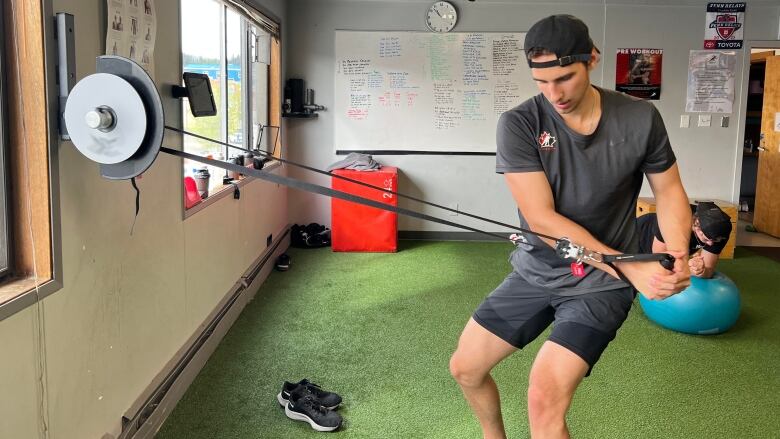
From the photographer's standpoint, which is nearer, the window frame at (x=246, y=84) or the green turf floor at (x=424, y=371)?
the green turf floor at (x=424, y=371)

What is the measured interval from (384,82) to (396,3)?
0.71m

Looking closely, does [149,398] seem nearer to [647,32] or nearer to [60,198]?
[60,198]

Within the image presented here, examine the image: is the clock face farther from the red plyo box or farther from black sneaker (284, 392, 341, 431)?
black sneaker (284, 392, 341, 431)

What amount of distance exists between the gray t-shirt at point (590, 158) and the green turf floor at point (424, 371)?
1.02 metres

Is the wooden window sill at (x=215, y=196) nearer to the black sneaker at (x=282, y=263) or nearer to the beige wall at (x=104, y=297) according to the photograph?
the beige wall at (x=104, y=297)

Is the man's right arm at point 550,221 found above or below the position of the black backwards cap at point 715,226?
above

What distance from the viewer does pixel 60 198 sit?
6.02ft

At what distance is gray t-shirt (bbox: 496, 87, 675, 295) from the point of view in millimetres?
1721

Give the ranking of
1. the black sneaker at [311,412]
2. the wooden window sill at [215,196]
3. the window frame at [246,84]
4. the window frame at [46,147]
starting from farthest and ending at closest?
the window frame at [246,84]
the wooden window sill at [215,196]
the black sneaker at [311,412]
the window frame at [46,147]

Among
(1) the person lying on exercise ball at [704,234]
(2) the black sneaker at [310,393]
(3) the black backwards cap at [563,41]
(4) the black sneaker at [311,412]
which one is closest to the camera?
(3) the black backwards cap at [563,41]

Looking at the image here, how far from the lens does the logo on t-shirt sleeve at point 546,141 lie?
1736 millimetres

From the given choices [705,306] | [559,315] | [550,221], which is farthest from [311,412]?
[705,306]

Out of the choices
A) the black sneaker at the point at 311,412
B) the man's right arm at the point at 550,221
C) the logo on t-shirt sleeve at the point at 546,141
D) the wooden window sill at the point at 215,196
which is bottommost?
the black sneaker at the point at 311,412

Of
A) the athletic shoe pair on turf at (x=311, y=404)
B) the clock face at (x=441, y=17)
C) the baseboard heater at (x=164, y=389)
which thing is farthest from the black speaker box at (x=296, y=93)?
the athletic shoe pair on turf at (x=311, y=404)
